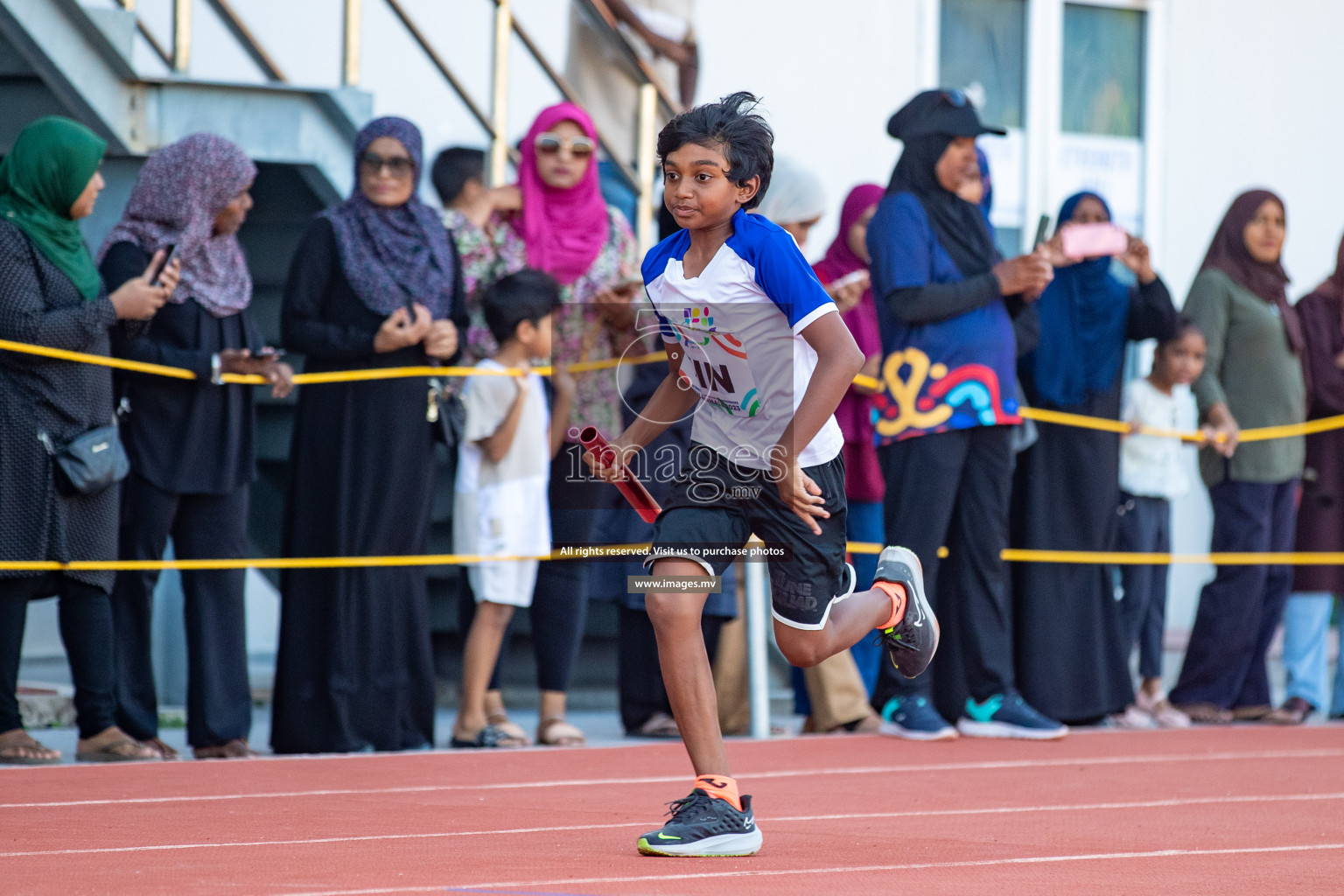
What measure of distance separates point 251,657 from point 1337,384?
5.10 meters

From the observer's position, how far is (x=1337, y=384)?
8.20 metres

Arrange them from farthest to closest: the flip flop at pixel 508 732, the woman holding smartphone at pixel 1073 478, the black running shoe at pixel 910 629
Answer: the woman holding smartphone at pixel 1073 478 < the flip flop at pixel 508 732 < the black running shoe at pixel 910 629

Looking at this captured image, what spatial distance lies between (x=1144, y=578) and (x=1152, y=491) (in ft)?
1.27

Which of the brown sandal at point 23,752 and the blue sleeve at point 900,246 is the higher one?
the blue sleeve at point 900,246

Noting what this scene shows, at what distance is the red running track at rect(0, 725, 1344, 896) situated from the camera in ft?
12.1

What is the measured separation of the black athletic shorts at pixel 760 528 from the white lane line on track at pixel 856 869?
25.9 inches

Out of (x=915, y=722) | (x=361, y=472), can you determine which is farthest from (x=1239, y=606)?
(x=361, y=472)

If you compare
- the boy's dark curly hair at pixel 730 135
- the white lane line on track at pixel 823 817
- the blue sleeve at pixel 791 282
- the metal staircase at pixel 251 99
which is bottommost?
the white lane line on track at pixel 823 817

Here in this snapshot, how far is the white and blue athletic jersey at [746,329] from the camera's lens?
409 centimetres

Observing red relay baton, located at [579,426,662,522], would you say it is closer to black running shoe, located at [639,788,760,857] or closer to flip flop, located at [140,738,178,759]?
black running shoe, located at [639,788,760,857]

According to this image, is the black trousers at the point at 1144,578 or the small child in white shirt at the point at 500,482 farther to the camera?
the black trousers at the point at 1144,578

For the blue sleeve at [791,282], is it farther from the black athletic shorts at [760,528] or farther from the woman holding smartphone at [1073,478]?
the woman holding smartphone at [1073,478]

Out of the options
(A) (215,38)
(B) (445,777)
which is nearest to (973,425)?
(B) (445,777)

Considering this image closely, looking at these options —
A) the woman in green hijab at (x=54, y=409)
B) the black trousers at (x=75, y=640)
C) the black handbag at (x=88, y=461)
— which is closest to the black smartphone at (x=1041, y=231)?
the woman in green hijab at (x=54, y=409)
